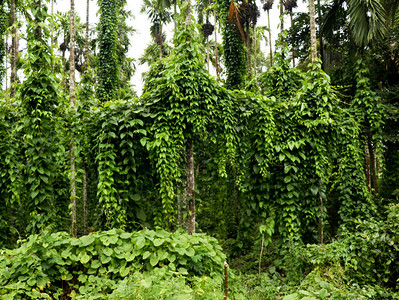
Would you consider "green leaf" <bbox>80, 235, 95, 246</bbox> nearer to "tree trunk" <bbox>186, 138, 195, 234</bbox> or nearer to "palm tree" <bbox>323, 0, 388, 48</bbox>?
"tree trunk" <bbox>186, 138, 195, 234</bbox>

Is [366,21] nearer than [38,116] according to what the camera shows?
No

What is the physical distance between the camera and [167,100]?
4508mm

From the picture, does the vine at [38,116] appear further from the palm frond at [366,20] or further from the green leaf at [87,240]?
the palm frond at [366,20]

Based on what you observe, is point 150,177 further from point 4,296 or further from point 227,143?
point 4,296

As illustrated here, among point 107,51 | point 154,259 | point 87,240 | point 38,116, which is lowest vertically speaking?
point 154,259

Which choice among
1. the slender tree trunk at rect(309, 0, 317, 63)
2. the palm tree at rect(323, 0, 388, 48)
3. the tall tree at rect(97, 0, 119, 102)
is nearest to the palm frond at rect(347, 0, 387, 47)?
the palm tree at rect(323, 0, 388, 48)

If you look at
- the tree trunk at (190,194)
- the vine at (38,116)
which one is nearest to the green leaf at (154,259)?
the tree trunk at (190,194)

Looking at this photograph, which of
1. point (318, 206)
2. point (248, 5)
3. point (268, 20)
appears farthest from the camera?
point (268, 20)

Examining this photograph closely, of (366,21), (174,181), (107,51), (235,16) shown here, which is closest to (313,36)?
(366,21)

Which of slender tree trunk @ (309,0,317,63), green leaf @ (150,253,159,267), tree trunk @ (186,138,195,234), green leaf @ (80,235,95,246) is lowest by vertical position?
green leaf @ (150,253,159,267)

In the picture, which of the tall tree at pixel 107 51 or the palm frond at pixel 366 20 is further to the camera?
the tall tree at pixel 107 51

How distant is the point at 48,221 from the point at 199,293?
111 inches

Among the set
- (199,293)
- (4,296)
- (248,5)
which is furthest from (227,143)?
(248,5)

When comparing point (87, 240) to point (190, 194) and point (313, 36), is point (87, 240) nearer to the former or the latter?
point (190, 194)
